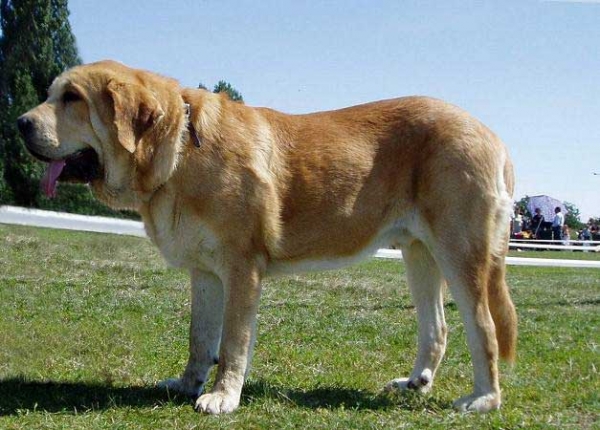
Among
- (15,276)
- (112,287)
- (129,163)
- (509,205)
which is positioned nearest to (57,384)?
(129,163)

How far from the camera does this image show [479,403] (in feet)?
14.4

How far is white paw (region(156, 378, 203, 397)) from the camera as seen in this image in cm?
469

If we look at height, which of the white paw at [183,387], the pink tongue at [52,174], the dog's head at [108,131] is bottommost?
A: the white paw at [183,387]

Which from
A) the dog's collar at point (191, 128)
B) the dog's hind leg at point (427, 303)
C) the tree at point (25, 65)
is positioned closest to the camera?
the dog's collar at point (191, 128)

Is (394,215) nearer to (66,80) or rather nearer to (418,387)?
(418,387)

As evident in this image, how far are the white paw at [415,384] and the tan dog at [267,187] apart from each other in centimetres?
1

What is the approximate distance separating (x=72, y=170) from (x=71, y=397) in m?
1.33

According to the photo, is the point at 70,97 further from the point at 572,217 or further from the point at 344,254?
the point at 572,217

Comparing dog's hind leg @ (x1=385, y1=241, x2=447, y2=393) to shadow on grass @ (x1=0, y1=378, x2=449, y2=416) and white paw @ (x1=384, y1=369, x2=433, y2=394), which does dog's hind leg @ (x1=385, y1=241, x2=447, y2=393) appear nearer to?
white paw @ (x1=384, y1=369, x2=433, y2=394)

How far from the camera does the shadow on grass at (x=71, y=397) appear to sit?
4266mm

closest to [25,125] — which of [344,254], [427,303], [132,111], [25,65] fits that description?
[132,111]

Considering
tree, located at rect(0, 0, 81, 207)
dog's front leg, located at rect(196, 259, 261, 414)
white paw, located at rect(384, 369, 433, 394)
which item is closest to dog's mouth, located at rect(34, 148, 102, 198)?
dog's front leg, located at rect(196, 259, 261, 414)

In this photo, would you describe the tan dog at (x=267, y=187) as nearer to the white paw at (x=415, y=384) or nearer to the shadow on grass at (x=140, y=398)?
the white paw at (x=415, y=384)

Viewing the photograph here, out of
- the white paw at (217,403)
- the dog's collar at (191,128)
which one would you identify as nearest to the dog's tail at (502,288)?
the white paw at (217,403)
